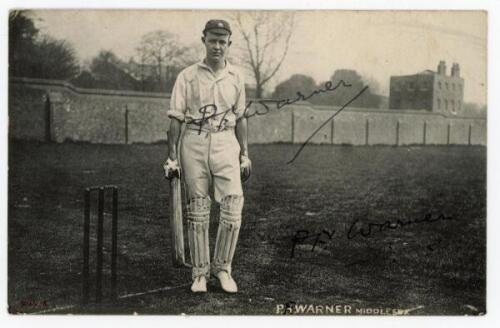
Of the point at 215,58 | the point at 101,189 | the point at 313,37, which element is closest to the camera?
the point at 101,189

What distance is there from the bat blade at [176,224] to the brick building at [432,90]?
249 cm

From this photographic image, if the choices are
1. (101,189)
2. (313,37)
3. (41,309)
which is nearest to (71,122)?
(101,189)

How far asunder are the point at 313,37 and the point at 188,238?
7.62 ft

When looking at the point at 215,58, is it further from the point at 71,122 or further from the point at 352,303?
the point at 352,303

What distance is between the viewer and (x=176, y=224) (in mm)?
5758

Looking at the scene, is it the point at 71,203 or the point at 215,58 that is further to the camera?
the point at 71,203

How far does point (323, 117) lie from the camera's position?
6.38 m

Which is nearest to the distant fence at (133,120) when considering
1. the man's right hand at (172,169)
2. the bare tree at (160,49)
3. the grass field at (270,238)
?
the grass field at (270,238)

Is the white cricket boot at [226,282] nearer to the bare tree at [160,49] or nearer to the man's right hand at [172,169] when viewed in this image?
the man's right hand at [172,169]

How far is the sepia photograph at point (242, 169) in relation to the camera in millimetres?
5734
